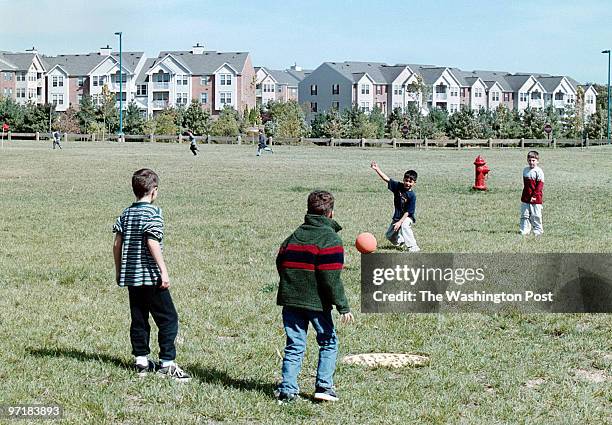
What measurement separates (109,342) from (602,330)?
4.74 metres

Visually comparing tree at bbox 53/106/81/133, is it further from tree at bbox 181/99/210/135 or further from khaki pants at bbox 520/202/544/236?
khaki pants at bbox 520/202/544/236

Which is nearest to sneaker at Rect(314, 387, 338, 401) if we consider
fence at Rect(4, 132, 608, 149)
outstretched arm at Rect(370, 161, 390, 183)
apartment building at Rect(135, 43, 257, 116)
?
outstretched arm at Rect(370, 161, 390, 183)

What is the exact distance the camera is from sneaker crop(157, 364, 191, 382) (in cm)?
735

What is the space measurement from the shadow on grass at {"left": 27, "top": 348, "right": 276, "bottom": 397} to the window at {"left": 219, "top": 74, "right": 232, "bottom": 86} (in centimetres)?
12183

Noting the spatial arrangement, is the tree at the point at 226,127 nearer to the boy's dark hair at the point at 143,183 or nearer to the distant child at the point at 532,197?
the distant child at the point at 532,197

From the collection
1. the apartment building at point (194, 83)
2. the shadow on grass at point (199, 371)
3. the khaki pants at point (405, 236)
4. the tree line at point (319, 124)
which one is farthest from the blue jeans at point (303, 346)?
the apartment building at point (194, 83)

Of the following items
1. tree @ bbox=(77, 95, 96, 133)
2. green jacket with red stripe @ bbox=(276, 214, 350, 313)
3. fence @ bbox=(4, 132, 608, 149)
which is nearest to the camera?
green jacket with red stripe @ bbox=(276, 214, 350, 313)

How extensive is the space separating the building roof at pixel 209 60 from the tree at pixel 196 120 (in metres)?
27.4

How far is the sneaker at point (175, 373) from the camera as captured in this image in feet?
24.1

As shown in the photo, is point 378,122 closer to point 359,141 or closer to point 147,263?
point 359,141

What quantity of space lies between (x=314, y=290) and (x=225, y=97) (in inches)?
4873

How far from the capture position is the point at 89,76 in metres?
132

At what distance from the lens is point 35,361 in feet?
25.9

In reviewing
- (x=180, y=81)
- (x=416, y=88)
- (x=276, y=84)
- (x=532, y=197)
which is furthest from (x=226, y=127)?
(x=532, y=197)
